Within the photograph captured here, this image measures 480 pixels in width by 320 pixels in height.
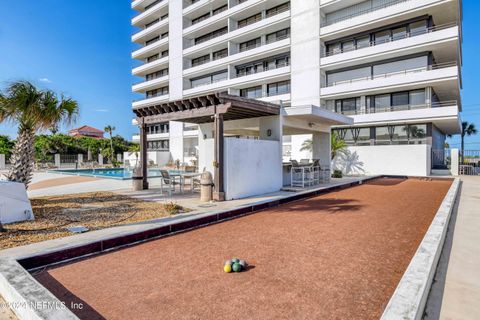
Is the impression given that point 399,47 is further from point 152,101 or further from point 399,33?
point 152,101

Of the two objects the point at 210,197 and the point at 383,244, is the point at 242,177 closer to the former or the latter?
the point at 210,197

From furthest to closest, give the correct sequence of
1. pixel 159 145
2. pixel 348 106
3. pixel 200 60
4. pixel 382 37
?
pixel 159 145 < pixel 200 60 < pixel 348 106 < pixel 382 37

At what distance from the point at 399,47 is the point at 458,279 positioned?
23.0m

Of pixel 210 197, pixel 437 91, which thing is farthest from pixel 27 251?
pixel 437 91

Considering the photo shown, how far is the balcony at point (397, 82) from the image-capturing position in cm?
2027

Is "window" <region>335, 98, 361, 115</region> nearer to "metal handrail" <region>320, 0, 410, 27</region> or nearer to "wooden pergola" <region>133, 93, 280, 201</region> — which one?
"metal handrail" <region>320, 0, 410, 27</region>

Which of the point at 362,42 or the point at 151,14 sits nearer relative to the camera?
the point at 362,42

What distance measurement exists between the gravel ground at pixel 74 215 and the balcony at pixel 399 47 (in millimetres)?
22325

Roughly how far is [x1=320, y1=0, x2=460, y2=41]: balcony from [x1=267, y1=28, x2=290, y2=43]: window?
173 inches

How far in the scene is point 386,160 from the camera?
23.1m

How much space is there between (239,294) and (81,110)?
341 inches

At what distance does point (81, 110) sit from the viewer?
9.14m

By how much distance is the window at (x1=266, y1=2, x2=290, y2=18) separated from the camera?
29.5 meters

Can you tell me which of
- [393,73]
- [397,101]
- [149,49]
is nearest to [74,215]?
[397,101]
